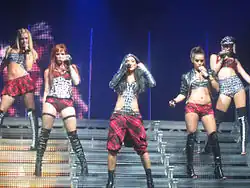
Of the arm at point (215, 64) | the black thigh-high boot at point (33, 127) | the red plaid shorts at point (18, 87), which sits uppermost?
the arm at point (215, 64)

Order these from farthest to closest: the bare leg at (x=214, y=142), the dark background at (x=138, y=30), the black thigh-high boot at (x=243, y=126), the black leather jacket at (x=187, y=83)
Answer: the dark background at (x=138, y=30)
the black thigh-high boot at (x=243, y=126)
the black leather jacket at (x=187, y=83)
the bare leg at (x=214, y=142)

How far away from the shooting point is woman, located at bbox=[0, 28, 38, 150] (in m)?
→ 7.73

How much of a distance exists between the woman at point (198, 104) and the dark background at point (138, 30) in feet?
9.40

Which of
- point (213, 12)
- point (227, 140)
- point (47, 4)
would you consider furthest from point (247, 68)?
point (47, 4)

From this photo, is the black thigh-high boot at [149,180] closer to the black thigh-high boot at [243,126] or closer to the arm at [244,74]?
the black thigh-high boot at [243,126]

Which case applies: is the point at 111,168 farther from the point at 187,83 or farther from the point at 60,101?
the point at 187,83

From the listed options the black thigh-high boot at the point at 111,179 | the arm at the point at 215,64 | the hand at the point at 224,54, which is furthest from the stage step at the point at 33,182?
the hand at the point at 224,54

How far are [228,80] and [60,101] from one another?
266 cm

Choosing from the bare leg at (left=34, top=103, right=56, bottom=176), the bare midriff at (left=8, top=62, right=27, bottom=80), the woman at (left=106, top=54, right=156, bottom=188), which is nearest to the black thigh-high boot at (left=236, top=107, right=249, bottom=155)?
the woman at (left=106, top=54, right=156, bottom=188)

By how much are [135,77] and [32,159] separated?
6.22 ft

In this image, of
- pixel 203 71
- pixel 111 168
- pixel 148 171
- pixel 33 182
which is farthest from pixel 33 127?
pixel 203 71

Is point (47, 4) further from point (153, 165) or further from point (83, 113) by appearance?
point (153, 165)

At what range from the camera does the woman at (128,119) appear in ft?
21.5

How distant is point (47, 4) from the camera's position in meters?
10.5
